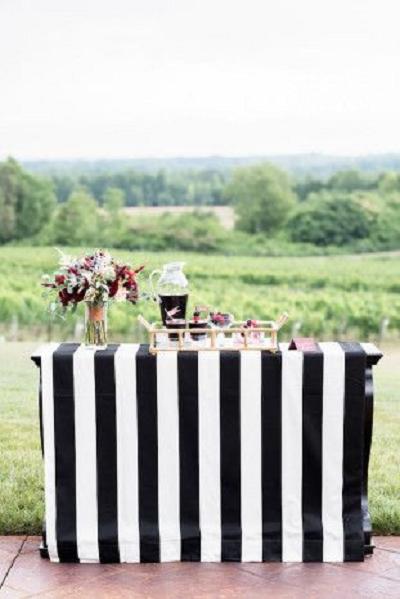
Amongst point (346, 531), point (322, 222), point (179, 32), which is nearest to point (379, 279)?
point (322, 222)

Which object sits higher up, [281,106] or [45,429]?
[281,106]

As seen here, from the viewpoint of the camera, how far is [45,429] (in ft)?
15.9

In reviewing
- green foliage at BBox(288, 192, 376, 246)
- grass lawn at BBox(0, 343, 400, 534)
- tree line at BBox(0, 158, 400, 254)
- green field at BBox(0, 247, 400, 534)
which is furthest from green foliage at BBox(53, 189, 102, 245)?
green foliage at BBox(288, 192, 376, 246)

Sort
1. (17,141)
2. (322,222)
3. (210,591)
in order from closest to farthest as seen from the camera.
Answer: (210,591) → (17,141) → (322,222)

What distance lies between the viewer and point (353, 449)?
4.86 meters

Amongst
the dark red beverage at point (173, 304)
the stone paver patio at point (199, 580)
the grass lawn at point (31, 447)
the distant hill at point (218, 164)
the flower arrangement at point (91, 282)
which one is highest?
the distant hill at point (218, 164)

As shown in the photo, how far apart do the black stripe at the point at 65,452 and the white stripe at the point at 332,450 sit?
85cm

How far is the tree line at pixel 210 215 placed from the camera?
28.9 feet

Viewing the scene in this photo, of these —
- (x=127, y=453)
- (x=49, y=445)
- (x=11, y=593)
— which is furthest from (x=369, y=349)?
(x=11, y=593)

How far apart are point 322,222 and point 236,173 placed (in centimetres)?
77

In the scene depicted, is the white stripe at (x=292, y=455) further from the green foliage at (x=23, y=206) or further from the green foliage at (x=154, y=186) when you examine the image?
the green foliage at (x=23, y=206)

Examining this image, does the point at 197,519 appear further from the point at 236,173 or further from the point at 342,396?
the point at 236,173

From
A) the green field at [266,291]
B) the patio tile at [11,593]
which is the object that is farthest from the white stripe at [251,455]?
the green field at [266,291]

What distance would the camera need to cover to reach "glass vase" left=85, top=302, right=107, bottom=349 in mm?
4891
